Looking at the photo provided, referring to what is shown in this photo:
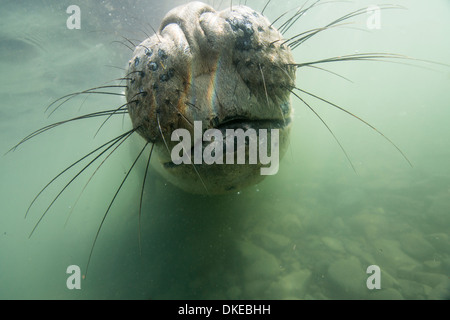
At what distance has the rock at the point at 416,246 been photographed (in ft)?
8.46

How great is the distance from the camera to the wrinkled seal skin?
1.90 metres

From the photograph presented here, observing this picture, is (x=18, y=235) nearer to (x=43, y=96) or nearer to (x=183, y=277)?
(x=183, y=277)

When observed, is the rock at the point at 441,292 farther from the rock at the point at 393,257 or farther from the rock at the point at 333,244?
the rock at the point at 333,244

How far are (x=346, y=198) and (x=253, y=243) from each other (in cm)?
142

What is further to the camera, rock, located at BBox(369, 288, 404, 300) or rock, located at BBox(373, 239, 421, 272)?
rock, located at BBox(373, 239, 421, 272)

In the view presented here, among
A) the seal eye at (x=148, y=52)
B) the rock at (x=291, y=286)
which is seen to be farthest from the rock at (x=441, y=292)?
the seal eye at (x=148, y=52)

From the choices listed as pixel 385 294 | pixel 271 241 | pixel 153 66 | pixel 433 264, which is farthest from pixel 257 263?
pixel 153 66

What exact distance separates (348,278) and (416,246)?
2.83 ft

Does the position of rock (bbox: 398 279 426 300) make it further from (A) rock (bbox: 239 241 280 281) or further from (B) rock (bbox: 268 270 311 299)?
(A) rock (bbox: 239 241 280 281)

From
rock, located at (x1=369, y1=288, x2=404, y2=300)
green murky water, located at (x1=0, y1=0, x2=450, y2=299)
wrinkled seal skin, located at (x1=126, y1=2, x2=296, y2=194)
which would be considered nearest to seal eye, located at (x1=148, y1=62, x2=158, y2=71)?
wrinkled seal skin, located at (x1=126, y1=2, x2=296, y2=194)

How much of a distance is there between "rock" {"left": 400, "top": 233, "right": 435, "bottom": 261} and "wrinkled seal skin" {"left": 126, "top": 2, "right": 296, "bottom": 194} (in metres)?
2.09

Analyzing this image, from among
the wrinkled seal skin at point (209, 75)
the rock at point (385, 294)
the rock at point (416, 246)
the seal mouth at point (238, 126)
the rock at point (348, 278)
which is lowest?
the rock at point (385, 294)

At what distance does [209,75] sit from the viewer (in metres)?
1.96

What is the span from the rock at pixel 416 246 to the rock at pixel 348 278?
559 millimetres
